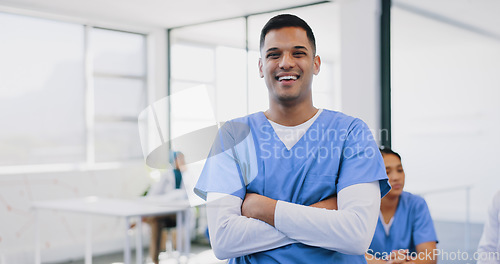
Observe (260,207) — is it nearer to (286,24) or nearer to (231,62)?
(286,24)

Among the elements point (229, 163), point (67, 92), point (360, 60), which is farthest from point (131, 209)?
point (229, 163)

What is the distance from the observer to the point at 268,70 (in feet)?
4.17

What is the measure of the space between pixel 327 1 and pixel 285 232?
4.02m

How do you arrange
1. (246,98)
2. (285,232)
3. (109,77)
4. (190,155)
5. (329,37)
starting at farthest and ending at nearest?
(109,77)
(246,98)
(329,37)
(190,155)
(285,232)

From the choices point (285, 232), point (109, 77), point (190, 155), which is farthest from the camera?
point (109, 77)

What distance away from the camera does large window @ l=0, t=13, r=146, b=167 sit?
529 centimetres

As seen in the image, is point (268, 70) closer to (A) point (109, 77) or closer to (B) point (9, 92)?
(B) point (9, 92)

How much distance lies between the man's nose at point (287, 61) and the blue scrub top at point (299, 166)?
154 millimetres

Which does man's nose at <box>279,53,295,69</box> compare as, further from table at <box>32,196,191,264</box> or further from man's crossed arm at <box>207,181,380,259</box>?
table at <box>32,196,191,264</box>

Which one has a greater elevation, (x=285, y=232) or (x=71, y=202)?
(x=285, y=232)

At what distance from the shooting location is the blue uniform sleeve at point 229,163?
1.32m

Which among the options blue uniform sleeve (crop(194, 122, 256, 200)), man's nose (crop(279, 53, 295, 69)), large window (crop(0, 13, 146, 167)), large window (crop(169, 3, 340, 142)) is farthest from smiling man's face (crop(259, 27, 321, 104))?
large window (crop(0, 13, 146, 167))

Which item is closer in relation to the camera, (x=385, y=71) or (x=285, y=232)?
(x=285, y=232)

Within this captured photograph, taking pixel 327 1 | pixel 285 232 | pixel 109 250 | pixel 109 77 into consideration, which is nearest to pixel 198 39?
pixel 109 77
